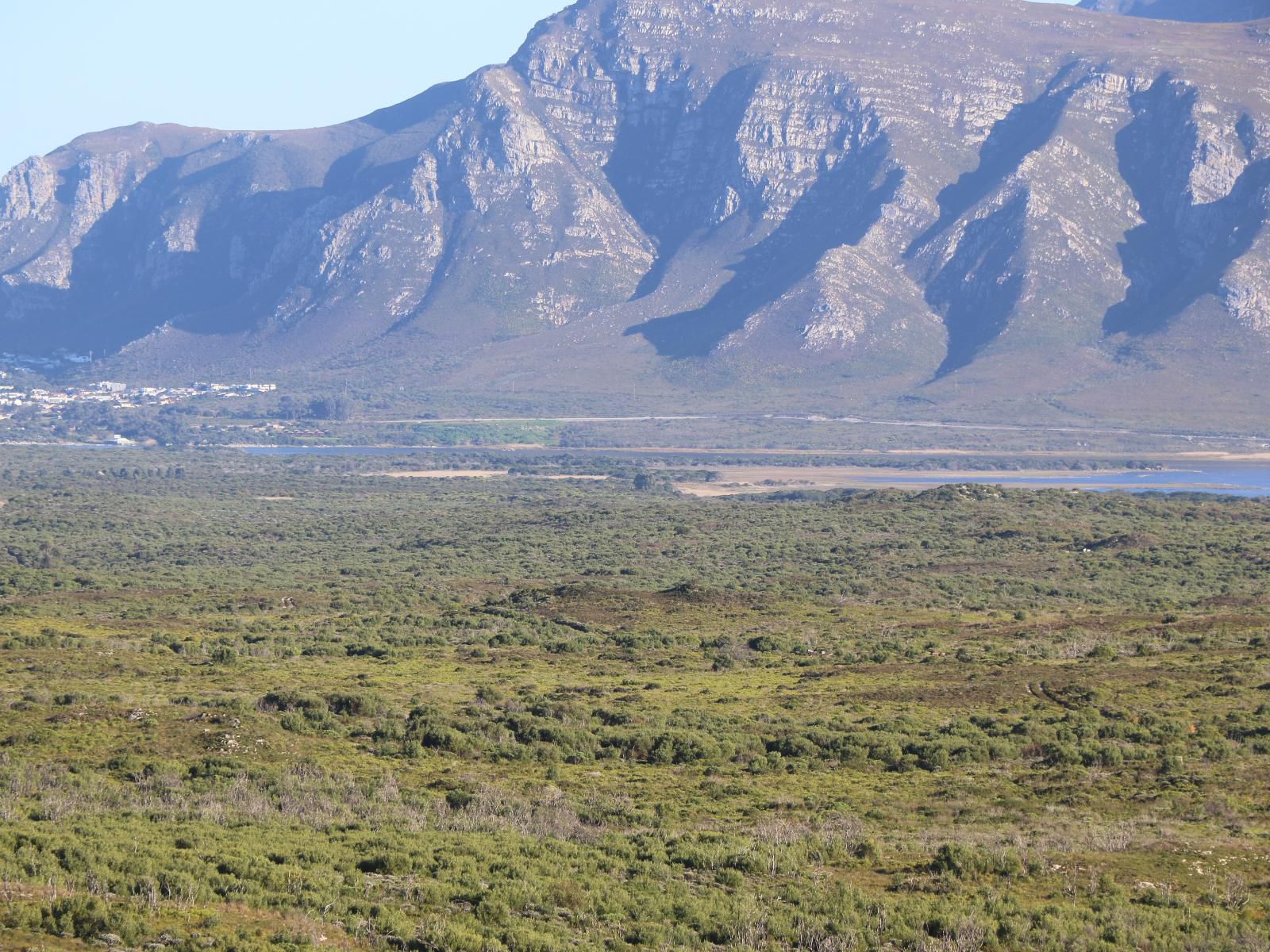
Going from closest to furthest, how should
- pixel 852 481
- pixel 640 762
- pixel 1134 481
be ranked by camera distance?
pixel 640 762 → pixel 852 481 → pixel 1134 481

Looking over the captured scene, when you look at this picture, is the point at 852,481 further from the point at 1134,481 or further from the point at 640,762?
the point at 640,762

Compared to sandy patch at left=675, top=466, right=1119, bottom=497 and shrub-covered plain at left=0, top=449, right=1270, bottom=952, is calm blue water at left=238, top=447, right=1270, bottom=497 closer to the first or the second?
sandy patch at left=675, top=466, right=1119, bottom=497

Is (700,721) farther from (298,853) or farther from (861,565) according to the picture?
(861,565)

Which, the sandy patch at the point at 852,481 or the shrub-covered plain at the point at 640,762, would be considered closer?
the shrub-covered plain at the point at 640,762

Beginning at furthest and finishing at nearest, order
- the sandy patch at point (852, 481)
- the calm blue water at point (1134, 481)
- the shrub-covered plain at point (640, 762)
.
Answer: the sandy patch at point (852, 481) < the calm blue water at point (1134, 481) < the shrub-covered plain at point (640, 762)

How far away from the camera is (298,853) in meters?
30.3

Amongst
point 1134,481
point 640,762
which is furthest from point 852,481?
point 640,762

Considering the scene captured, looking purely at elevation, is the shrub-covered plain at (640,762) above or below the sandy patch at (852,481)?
above

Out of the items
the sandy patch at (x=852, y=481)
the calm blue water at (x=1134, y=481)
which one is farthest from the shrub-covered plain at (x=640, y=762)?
the sandy patch at (x=852, y=481)

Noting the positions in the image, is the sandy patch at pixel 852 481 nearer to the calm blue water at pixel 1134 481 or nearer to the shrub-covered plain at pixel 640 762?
the calm blue water at pixel 1134 481

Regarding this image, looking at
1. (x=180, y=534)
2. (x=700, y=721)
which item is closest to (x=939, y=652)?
(x=700, y=721)

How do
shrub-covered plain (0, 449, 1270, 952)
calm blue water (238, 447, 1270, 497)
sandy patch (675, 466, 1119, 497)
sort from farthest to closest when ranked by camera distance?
sandy patch (675, 466, 1119, 497), calm blue water (238, 447, 1270, 497), shrub-covered plain (0, 449, 1270, 952)

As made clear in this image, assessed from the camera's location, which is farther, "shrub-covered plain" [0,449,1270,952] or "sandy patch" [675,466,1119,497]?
"sandy patch" [675,466,1119,497]

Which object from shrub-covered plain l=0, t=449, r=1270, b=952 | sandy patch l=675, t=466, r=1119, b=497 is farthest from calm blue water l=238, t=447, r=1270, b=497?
shrub-covered plain l=0, t=449, r=1270, b=952
